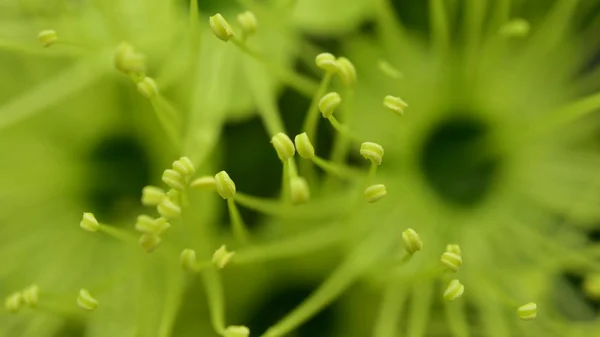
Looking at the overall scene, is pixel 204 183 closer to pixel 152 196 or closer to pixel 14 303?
pixel 152 196

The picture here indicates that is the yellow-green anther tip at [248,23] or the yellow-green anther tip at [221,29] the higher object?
the yellow-green anther tip at [221,29]

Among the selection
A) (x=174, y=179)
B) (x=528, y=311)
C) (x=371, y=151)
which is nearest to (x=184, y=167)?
(x=174, y=179)

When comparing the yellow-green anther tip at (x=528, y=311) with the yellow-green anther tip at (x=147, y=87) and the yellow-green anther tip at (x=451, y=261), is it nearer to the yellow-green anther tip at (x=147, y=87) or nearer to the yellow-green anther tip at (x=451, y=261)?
the yellow-green anther tip at (x=451, y=261)

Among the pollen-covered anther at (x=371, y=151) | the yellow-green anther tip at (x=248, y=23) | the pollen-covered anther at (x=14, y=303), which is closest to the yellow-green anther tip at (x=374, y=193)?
the pollen-covered anther at (x=371, y=151)

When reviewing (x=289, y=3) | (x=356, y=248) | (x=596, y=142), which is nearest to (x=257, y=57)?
(x=289, y=3)

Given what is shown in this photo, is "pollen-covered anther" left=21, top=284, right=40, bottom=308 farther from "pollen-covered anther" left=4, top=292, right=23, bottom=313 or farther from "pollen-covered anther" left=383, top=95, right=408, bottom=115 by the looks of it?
"pollen-covered anther" left=383, top=95, right=408, bottom=115

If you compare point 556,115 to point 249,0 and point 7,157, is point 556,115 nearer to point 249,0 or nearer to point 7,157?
point 249,0
